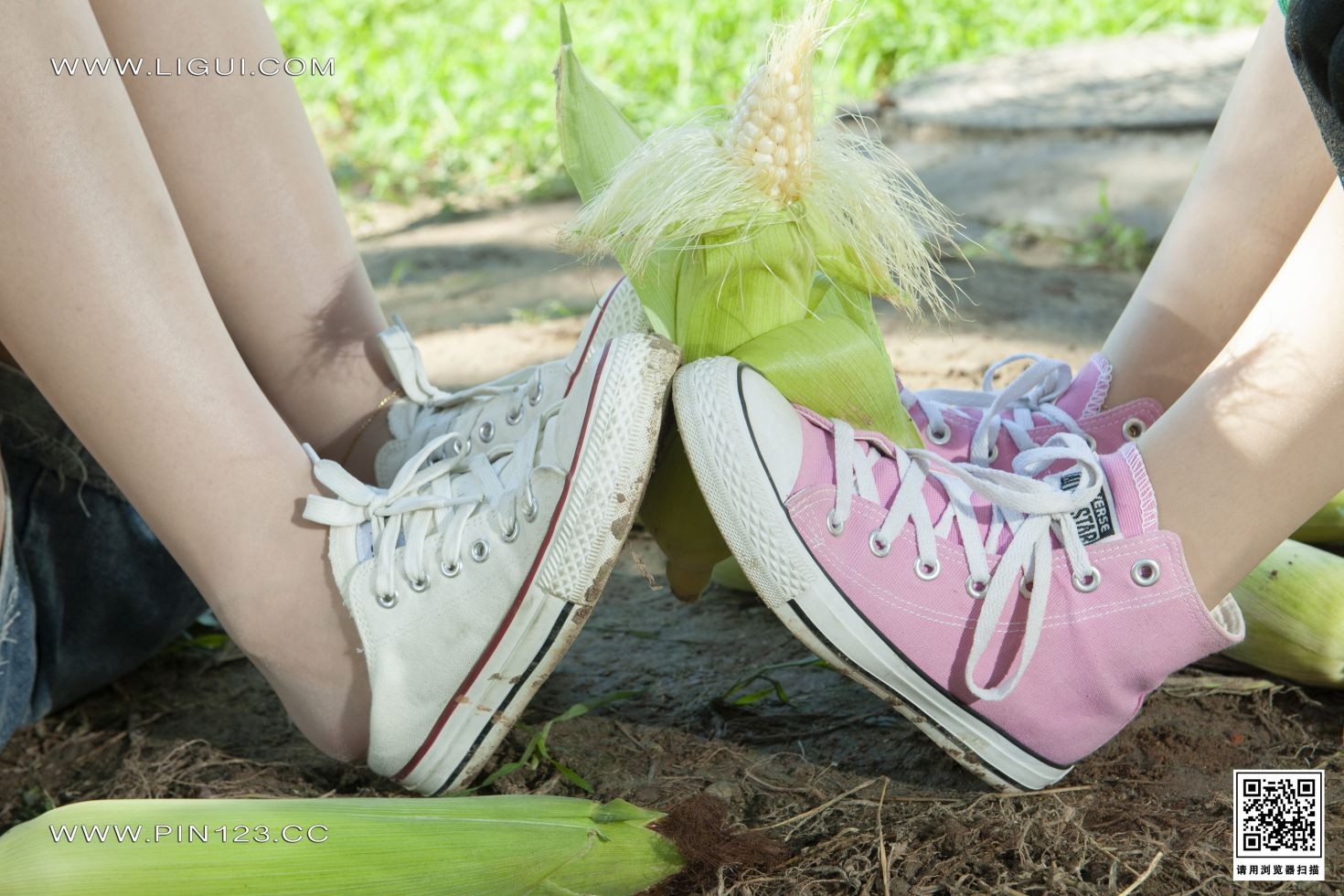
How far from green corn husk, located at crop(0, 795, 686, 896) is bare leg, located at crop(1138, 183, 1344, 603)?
0.55 m

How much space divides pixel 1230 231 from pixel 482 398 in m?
0.88

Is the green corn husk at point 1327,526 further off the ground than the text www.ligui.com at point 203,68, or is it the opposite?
the text www.ligui.com at point 203,68

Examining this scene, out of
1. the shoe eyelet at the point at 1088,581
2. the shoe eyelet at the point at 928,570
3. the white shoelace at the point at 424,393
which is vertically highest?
the white shoelace at the point at 424,393

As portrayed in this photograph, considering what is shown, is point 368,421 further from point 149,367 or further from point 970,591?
point 970,591

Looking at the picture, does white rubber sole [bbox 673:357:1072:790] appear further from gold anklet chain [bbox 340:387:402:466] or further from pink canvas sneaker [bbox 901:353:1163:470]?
gold anklet chain [bbox 340:387:402:466]

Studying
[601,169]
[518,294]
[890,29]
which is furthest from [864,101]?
[601,169]

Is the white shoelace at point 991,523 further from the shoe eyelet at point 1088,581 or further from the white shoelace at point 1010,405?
the white shoelace at point 1010,405

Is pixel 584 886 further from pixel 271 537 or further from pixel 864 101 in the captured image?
pixel 864 101

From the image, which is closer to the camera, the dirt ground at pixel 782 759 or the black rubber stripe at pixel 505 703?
the dirt ground at pixel 782 759

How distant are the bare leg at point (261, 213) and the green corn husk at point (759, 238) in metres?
0.33

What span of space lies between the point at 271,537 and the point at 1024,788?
0.74 metres

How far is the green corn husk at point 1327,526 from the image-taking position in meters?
1.52

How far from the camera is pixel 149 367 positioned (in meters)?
1.07

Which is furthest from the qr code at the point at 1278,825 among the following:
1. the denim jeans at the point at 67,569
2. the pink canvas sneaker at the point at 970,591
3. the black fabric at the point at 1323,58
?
the denim jeans at the point at 67,569
